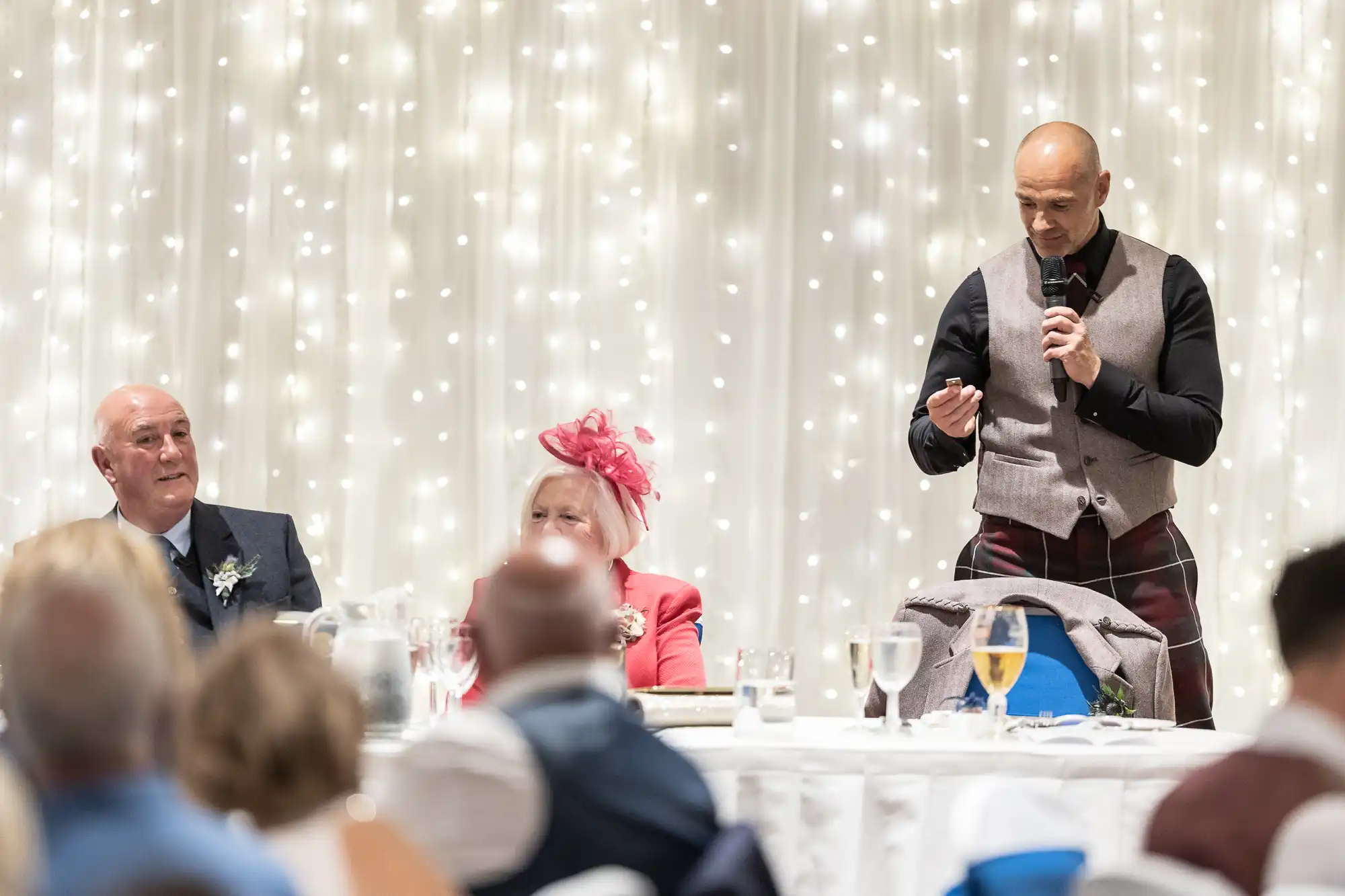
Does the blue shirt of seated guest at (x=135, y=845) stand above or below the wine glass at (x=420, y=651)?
above

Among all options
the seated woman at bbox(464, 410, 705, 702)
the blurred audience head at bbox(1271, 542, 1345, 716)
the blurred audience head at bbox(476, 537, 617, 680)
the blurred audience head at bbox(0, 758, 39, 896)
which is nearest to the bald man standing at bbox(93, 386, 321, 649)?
the seated woman at bbox(464, 410, 705, 702)

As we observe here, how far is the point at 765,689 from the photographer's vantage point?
226 cm

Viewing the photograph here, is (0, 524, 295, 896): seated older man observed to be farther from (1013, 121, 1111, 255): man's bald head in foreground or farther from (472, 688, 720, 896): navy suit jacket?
(1013, 121, 1111, 255): man's bald head in foreground

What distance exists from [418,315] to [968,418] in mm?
2193

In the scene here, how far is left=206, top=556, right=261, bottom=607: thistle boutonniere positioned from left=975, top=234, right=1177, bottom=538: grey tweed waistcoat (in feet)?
5.32

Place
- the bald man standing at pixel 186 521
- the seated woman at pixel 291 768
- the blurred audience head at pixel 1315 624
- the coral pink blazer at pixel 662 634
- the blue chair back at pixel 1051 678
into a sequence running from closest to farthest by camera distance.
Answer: the seated woman at pixel 291 768 < the blurred audience head at pixel 1315 624 < the blue chair back at pixel 1051 678 < the coral pink blazer at pixel 662 634 < the bald man standing at pixel 186 521

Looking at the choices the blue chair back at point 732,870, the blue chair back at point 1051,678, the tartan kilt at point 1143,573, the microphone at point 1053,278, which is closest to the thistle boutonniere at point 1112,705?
the blue chair back at point 1051,678

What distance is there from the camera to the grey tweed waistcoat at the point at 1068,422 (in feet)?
10.6

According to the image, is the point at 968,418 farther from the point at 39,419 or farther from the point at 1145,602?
the point at 39,419

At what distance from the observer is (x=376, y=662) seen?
2.22 metres

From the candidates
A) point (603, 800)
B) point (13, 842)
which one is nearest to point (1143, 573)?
point (603, 800)

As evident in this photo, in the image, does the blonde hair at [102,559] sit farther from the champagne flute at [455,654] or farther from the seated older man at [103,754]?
the champagne flute at [455,654]

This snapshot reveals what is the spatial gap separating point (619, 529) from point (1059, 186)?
3.88 ft

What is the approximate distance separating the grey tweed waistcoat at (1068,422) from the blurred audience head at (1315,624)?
6.05ft
